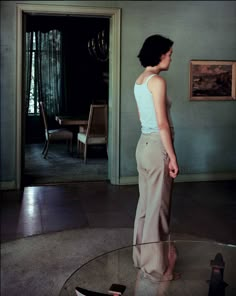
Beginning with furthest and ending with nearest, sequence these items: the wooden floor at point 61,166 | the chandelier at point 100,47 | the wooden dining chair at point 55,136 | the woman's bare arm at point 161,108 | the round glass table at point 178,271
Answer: the chandelier at point 100,47 → the wooden dining chair at point 55,136 → the wooden floor at point 61,166 → the woman's bare arm at point 161,108 → the round glass table at point 178,271

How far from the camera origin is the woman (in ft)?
4.31

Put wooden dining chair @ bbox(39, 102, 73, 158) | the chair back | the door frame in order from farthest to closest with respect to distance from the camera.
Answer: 1. wooden dining chair @ bbox(39, 102, 73, 158)
2. the chair back
3. the door frame

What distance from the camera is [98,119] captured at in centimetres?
338

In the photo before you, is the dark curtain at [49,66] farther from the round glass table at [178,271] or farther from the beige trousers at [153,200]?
the round glass table at [178,271]

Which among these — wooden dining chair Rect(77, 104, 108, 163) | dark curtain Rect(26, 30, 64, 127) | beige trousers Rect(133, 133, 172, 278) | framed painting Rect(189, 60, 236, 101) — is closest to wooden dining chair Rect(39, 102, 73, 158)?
wooden dining chair Rect(77, 104, 108, 163)

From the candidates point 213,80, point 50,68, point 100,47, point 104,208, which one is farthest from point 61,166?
point 50,68

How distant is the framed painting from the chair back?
3.04 feet

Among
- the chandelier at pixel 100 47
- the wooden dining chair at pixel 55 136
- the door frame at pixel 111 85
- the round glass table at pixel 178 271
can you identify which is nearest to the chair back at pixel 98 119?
the wooden dining chair at pixel 55 136

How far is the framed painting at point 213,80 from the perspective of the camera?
2.50 metres

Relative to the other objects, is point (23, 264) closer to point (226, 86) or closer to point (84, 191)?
point (84, 191)

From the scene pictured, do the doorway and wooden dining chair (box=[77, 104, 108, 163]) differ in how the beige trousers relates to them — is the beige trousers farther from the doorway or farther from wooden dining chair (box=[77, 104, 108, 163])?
the doorway

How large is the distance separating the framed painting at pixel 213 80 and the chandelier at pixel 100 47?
1.65 m

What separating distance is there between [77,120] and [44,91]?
0.99 metres

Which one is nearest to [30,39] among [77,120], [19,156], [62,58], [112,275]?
[62,58]
